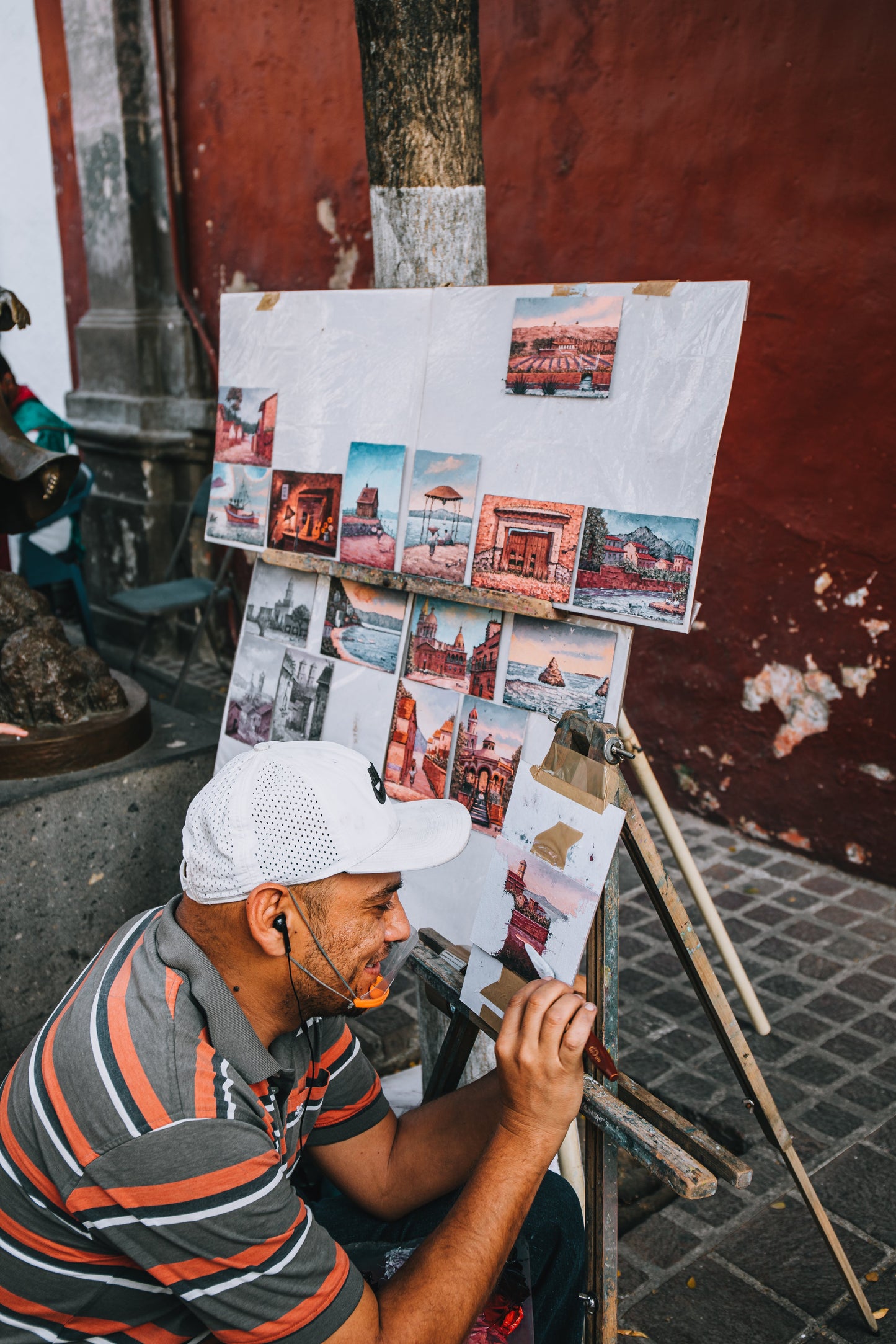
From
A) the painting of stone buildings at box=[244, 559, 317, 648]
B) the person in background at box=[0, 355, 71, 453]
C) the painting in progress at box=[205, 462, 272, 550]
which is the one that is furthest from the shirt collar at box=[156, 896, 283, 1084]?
the person in background at box=[0, 355, 71, 453]

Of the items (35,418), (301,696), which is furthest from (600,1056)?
(35,418)

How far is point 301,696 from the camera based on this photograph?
243 centimetres

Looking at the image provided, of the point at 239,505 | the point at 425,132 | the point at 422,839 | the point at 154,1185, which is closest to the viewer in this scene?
the point at 154,1185

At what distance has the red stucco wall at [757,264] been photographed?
3.59 m

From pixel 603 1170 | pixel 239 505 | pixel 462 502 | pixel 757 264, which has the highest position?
pixel 757 264

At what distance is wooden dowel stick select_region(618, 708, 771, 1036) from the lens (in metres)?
1.98

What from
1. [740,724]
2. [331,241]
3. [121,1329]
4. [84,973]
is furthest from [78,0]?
[121,1329]

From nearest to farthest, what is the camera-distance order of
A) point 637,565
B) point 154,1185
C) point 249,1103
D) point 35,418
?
1. point 154,1185
2. point 249,1103
3. point 637,565
4. point 35,418

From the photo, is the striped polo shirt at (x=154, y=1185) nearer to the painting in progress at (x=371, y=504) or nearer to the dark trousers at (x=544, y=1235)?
the dark trousers at (x=544, y=1235)

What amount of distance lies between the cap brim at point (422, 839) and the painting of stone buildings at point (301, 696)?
0.71 meters

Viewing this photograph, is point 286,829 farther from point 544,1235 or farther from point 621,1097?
point 544,1235

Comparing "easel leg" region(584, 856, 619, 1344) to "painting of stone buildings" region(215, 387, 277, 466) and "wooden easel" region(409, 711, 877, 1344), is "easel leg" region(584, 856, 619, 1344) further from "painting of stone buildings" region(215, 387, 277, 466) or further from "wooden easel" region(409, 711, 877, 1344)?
"painting of stone buildings" region(215, 387, 277, 466)

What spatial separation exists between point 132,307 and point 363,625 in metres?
4.66

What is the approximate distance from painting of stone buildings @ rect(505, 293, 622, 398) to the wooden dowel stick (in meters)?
0.60
